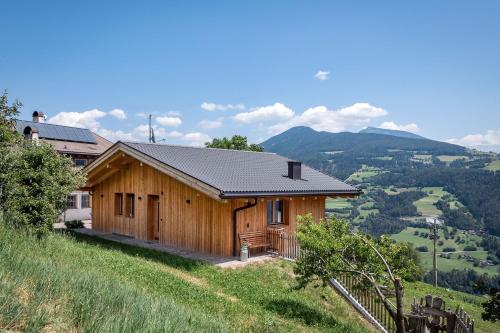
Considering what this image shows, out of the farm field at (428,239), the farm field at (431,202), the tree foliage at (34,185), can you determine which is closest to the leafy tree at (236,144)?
the tree foliage at (34,185)

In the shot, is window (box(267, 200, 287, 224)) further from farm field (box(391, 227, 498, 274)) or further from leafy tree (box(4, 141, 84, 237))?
farm field (box(391, 227, 498, 274))

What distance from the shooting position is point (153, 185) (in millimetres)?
17844

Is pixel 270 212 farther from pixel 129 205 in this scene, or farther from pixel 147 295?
pixel 147 295

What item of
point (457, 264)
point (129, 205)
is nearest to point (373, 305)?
point (129, 205)

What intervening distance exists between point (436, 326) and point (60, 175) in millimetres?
11851

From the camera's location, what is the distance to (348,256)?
33.5 feet

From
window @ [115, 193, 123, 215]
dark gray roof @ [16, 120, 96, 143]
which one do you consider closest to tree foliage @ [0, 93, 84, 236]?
window @ [115, 193, 123, 215]

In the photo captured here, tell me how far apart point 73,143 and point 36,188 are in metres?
25.5

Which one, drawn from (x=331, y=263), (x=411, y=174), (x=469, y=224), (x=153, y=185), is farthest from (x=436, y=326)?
(x=411, y=174)

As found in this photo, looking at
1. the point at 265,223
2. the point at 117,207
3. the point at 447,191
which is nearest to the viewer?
the point at 265,223

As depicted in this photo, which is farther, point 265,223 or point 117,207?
point 117,207

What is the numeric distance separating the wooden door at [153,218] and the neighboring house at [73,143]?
45.6 feet

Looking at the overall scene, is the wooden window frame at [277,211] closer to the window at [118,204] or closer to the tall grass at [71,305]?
the window at [118,204]

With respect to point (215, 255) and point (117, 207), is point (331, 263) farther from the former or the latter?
point (117, 207)
